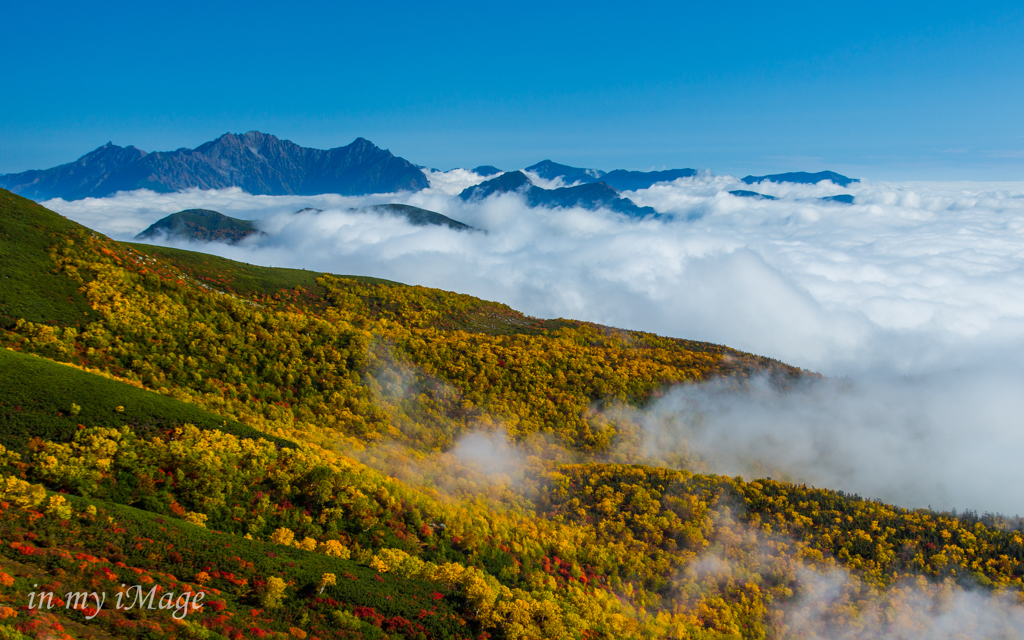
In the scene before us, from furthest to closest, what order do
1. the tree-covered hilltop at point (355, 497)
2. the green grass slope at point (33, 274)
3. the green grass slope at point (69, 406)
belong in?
the green grass slope at point (33, 274)
the green grass slope at point (69, 406)
the tree-covered hilltop at point (355, 497)

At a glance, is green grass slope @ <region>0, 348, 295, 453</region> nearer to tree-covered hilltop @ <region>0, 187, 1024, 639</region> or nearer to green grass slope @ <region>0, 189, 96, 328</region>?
tree-covered hilltop @ <region>0, 187, 1024, 639</region>

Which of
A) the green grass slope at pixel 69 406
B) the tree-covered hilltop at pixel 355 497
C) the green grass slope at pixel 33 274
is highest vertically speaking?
the green grass slope at pixel 33 274

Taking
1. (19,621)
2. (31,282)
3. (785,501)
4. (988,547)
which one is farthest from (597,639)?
(988,547)

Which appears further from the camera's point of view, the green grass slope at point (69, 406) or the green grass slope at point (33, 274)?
the green grass slope at point (33, 274)

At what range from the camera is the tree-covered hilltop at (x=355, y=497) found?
48.1m

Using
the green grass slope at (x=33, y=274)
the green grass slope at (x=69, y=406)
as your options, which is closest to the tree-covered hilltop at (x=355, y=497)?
the green grass slope at (x=69, y=406)

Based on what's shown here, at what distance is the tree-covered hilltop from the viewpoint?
1892 inches

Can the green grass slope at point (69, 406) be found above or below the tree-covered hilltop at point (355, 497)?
above

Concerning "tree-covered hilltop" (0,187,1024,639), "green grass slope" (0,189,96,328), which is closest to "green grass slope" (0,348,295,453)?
"tree-covered hilltop" (0,187,1024,639)

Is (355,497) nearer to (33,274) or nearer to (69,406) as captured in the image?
(69,406)

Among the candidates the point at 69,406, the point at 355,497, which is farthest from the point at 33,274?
the point at 355,497

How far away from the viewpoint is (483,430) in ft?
468

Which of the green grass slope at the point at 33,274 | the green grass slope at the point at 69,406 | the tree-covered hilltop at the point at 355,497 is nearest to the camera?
the tree-covered hilltop at the point at 355,497

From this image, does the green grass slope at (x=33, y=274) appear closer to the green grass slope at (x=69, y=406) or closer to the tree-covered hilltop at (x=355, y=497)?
the tree-covered hilltop at (x=355, y=497)
